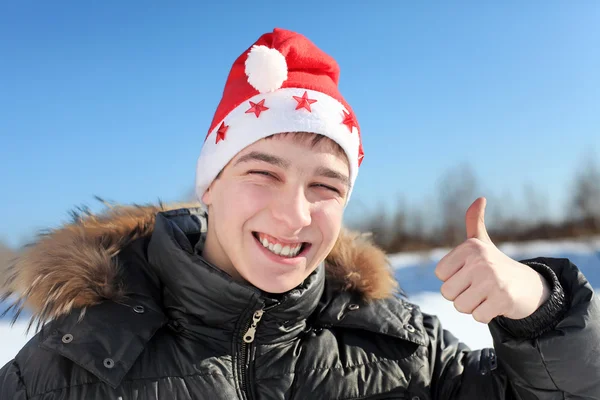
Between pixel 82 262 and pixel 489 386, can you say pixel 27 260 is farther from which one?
pixel 489 386

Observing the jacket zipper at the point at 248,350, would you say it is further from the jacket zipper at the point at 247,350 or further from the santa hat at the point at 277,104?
the santa hat at the point at 277,104

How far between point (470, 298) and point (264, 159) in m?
0.76

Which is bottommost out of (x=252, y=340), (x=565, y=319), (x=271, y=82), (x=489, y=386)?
(x=489, y=386)

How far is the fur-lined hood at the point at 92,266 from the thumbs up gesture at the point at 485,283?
20.8 inches

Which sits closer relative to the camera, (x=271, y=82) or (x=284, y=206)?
(x=284, y=206)

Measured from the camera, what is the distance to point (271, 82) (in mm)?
1805

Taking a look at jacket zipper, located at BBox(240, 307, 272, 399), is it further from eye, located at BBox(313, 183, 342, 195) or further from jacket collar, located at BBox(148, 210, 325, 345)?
eye, located at BBox(313, 183, 342, 195)

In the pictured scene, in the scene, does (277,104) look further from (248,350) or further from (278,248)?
(248,350)

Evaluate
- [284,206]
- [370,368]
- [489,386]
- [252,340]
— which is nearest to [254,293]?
[252,340]

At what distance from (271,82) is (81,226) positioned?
0.88m

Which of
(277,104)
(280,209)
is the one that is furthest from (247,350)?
(277,104)

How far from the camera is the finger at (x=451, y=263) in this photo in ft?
4.95

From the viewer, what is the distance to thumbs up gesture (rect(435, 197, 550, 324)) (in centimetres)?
149

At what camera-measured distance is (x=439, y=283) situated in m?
5.13
